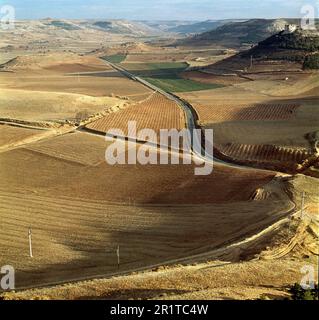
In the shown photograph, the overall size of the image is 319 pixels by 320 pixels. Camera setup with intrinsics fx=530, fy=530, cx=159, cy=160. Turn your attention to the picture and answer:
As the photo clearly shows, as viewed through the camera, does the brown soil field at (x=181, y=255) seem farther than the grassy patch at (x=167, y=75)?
No

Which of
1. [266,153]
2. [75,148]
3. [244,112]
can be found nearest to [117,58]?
[244,112]

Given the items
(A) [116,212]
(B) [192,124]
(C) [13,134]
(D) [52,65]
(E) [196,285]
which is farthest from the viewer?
(D) [52,65]

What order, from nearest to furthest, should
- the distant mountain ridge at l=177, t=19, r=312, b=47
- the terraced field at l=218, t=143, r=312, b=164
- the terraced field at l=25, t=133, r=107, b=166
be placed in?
1. the terraced field at l=218, t=143, r=312, b=164
2. the terraced field at l=25, t=133, r=107, b=166
3. the distant mountain ridge at l=177, t=19, r=312, b=47

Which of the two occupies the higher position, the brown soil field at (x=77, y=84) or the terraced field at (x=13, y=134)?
the brown soil field at (x=77, y=84)

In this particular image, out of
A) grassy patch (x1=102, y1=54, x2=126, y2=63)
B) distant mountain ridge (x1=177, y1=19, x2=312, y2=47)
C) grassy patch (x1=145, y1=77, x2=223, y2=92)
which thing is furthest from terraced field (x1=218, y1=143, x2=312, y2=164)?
distant mountain ridge (x1=177, y1=19, x2=312, y2=47)

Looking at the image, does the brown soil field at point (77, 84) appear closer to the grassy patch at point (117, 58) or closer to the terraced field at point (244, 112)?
the terraced field at point (244, 112)

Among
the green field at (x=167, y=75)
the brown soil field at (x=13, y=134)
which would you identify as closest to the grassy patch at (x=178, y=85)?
the green field at (x=167, y=75)

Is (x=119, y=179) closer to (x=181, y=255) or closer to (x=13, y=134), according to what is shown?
(x=181, y=255)

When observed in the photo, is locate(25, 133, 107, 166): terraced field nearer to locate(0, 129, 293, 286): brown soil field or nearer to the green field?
locate(0, 129, 293, 286): brown soil field

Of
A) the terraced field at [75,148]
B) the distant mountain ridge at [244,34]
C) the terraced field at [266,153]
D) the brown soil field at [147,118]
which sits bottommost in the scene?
the terraced field at [75,148]
